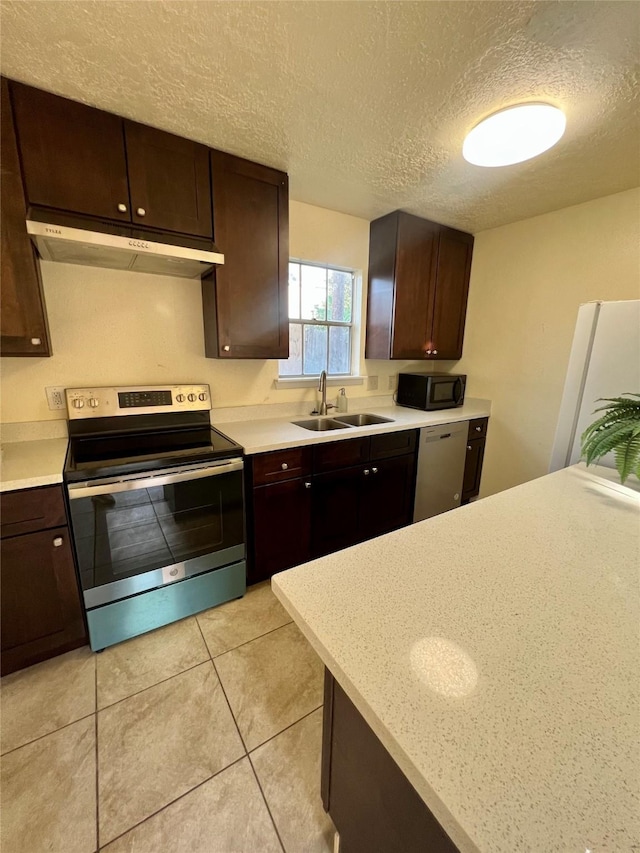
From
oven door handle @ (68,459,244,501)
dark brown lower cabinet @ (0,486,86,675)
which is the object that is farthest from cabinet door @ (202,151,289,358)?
dark brown lower cabinet @ (0,486,86,675)

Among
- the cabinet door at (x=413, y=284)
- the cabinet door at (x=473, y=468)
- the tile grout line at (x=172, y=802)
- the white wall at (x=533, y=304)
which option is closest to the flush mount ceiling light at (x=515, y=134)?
the cabinet door at (x=413, y=284)

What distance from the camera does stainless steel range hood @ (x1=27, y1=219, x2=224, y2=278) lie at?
1.38 meters

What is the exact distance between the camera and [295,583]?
0.75 m

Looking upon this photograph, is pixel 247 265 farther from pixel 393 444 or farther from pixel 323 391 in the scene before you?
pixel 393 444

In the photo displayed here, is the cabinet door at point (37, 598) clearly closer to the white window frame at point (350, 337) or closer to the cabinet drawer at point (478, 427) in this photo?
the white window frame at point (350, 337)

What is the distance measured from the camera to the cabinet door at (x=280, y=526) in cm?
192

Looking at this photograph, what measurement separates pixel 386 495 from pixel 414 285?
1627 millimetres

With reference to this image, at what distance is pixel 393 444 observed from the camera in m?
2.36

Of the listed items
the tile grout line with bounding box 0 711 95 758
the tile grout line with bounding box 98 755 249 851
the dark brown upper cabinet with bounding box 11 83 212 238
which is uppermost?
the dark brown upper cabinet with bounding box 11 83 212 238

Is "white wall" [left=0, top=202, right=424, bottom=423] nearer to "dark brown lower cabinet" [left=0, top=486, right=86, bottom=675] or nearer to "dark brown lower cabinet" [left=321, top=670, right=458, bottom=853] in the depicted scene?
"dark brown lower cabinet" [left=0, top=486, right=86, bottom=675]

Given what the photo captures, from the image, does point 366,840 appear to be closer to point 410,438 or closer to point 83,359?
point 410,438

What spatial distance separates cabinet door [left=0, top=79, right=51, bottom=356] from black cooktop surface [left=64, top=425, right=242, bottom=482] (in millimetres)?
485

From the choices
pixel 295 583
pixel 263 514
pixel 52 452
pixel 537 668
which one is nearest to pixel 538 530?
pixel 537 668

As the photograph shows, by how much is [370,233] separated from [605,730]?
9.76 ft
